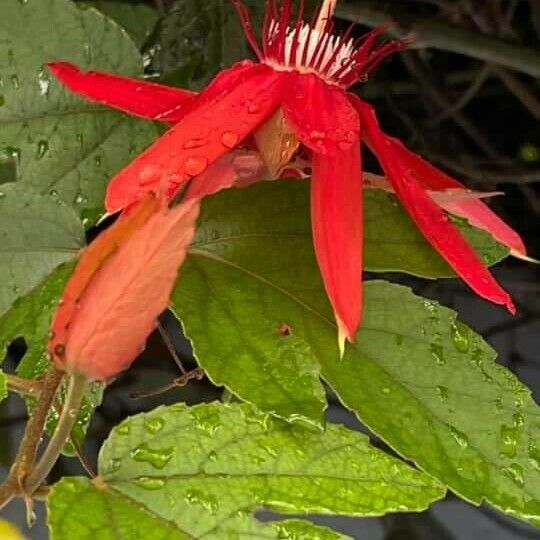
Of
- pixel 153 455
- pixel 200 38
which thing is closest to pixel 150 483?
pixel 153 455

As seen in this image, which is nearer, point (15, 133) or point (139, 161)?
point (139, 161)

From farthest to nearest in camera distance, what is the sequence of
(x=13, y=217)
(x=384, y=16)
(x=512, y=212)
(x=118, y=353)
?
(x=512, y=212)
(x=384, y=16)
(x=13, y=217)
(x=118, y=353)

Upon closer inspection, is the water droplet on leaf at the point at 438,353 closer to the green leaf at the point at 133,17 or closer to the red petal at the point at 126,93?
the red petal at the point at 126,93

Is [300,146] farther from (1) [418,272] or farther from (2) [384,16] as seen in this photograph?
(2) [384,16]

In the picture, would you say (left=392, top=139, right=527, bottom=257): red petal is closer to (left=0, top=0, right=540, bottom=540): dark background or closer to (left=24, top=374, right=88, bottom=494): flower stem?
(left=24, top=374, right=88, bottom=494): flower stem

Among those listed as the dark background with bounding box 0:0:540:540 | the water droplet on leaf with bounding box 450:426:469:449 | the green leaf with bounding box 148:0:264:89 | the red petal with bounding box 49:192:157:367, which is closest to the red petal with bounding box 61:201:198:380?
the red petal with bounding box 49:192:157:367

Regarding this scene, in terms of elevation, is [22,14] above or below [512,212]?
above

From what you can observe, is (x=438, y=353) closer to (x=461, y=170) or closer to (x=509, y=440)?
(x=509, y=440)

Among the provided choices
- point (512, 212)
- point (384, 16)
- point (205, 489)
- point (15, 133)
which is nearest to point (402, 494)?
point (205, 489)
